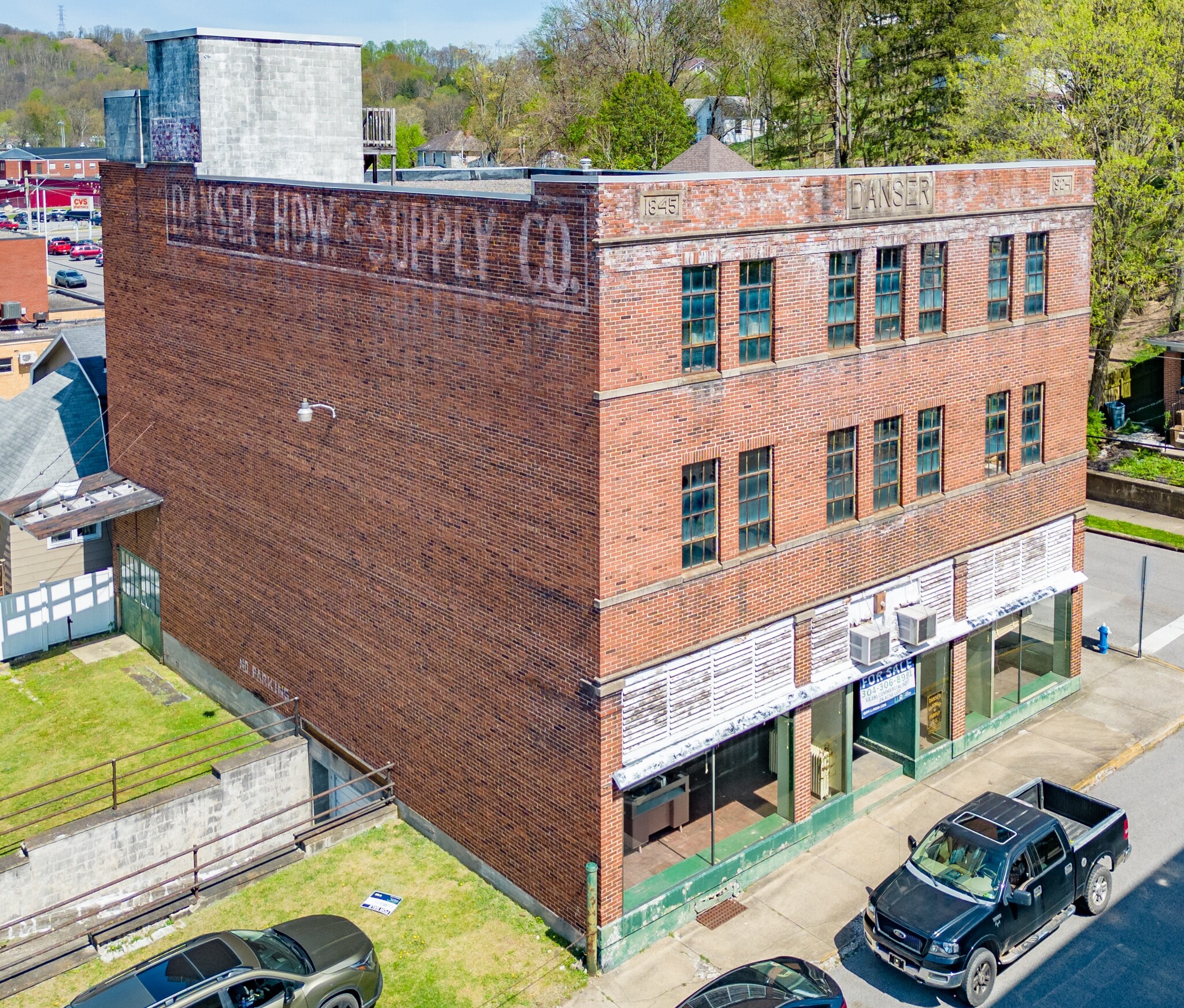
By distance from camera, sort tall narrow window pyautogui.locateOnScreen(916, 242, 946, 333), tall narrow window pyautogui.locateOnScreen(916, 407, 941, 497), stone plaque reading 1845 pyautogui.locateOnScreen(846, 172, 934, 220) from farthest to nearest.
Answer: tall narrow window pyautogui.locateOnScreen(916, 407, 941, 497) → tall narrow window pyautogui.locateOnScreen(916, 242, 946, 333) → stone plaque reading 1845 pyautogui.locateOnScreen(846, 172, 934, 220)

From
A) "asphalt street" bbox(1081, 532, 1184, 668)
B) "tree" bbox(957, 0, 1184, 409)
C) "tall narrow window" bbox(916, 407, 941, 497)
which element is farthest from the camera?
"tree" bbox(957, 0, 1184, 409)

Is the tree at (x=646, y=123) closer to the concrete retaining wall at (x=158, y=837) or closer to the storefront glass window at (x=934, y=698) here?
the storefront glass window at (x=934, y=698)

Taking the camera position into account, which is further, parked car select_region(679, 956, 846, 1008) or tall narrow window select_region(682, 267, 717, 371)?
tall narrow window select_region(682, 267, 717, 371)

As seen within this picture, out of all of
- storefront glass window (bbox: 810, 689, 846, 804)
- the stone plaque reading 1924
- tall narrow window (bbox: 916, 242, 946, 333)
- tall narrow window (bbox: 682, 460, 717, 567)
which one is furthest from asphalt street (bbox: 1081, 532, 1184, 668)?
the stone plaque reading 1924

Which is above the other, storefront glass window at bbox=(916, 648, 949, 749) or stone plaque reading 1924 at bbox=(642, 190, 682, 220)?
stone plaque reading 1924 at bbox=(642, 190, 682, 220)

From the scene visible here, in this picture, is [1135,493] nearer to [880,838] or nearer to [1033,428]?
[1033,428]

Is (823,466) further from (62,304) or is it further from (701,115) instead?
(701,115)

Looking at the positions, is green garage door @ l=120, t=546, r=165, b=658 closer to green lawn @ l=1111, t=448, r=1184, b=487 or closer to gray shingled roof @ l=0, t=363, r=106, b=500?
gray shingled roof @ l=0, t=363, r=106, b=500

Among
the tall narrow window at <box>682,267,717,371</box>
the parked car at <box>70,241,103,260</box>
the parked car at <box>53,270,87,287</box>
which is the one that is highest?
the parked car at <box>70,241,103,260</box>
